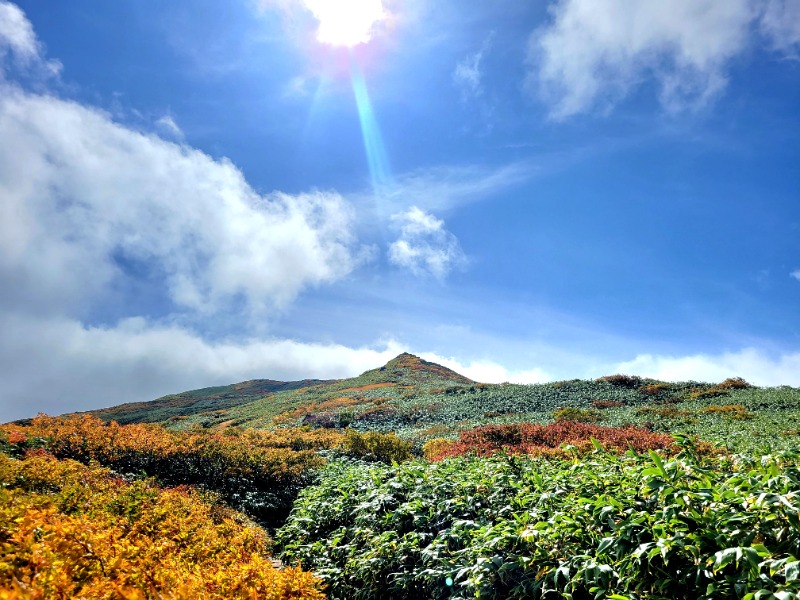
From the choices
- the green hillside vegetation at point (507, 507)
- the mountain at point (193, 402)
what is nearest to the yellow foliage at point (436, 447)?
the green hillside vegetation at point (507, 507)

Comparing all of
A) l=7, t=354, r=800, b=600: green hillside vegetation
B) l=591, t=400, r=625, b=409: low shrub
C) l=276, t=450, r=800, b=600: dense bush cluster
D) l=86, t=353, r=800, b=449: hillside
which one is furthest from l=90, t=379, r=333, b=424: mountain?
l=276, t=450, r=800, b=600: dense bush cluster

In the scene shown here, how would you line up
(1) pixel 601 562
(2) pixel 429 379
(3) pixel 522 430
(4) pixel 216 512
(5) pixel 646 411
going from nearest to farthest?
(1) pixel 601 562 < (4) pixel 216 512 < (3) pixel 522 430 < (5) pixel 646 411 < (2) pixel 429 379

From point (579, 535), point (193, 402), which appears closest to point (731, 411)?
point (579, 535)

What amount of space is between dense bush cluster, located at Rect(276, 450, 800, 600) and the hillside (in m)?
10.8

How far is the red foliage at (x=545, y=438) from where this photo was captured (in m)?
13.8

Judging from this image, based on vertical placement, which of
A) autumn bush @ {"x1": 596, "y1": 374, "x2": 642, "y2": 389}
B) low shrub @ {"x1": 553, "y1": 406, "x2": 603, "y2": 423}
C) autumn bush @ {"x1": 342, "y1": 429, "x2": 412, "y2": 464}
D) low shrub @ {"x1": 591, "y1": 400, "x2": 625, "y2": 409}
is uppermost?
autumn bush @ {"x1": 596, "y1": 374, "x2": 642, "y2": 389}

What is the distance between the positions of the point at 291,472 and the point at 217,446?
2.88 metres

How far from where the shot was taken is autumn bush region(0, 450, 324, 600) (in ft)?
10.4

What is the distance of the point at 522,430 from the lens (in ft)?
57.9

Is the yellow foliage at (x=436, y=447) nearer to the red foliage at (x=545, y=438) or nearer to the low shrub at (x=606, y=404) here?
the red foliage at (x=545, y=438)

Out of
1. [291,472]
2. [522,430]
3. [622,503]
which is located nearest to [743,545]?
[622,503]

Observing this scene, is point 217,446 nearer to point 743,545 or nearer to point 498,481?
point 498,481

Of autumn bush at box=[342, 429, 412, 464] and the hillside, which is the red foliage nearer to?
the hillside

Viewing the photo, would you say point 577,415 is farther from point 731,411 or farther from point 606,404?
point 731,411
